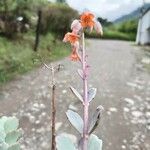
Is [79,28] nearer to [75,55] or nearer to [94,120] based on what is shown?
[75,55]

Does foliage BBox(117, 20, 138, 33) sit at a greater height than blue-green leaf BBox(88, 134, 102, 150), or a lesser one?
lesser

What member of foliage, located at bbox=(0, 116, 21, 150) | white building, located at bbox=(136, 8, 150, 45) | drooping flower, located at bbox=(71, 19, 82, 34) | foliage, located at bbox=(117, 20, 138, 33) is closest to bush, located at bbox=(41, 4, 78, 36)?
white building, located at bbox=(136, 8, 150, 45)

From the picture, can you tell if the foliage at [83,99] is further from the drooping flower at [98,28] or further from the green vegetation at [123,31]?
the green vegetation at [123,31]

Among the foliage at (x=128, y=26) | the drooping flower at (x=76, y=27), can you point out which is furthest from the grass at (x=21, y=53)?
the foliage at (x=128, y=26)

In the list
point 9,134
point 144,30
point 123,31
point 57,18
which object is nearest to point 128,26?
point 123,31

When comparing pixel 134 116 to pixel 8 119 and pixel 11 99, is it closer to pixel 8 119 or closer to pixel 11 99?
pixel 11 99

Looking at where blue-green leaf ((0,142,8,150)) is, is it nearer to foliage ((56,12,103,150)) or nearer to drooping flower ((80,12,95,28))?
foliage ((56,12,103,150))
